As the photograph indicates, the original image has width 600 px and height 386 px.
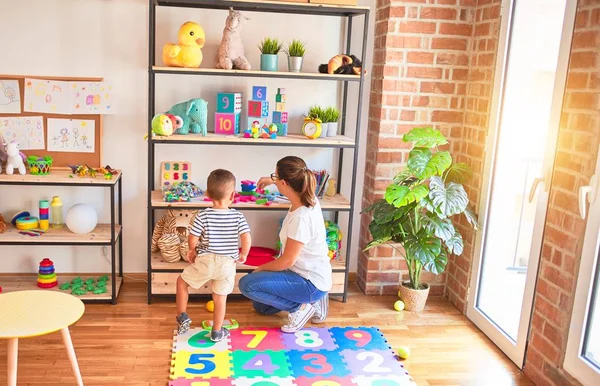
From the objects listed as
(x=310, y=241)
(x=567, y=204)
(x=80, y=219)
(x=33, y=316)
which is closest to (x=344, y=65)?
(x=310, y=241)

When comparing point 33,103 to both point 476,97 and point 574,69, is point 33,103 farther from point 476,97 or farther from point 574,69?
point 574,69

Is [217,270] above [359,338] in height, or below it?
above

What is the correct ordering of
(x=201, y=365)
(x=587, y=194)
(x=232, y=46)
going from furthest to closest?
(x=232, y=46) → (x=201, y=365) → (x=587, y=194)

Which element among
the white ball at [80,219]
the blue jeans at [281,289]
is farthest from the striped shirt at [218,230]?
the white ball at [80,219]

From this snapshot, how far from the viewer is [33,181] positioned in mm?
3193

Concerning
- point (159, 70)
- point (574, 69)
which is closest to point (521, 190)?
point (574, 69)

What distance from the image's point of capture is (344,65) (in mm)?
3348

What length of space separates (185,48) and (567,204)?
6.84 ft

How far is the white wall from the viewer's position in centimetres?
337

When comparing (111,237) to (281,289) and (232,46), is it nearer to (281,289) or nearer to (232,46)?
(281,289)

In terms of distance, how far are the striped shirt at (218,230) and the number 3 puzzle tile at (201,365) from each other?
0.50 meters

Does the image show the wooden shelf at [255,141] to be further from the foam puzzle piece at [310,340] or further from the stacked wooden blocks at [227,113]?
the foam puzzle piece at [310,340]

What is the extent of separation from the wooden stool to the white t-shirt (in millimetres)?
1118

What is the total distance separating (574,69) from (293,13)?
1676 mm
